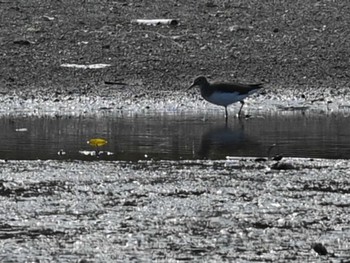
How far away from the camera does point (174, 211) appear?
814 centimetres

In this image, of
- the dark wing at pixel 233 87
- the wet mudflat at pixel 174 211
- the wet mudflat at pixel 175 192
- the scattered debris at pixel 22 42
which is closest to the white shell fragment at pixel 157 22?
the scattered debris at pixel 22 42

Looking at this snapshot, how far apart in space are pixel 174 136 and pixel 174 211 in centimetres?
393

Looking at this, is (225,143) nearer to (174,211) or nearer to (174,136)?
(174,136)

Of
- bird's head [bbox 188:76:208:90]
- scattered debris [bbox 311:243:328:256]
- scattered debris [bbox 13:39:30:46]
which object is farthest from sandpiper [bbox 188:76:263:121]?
scattered debris [bbox 311:243:328:256]

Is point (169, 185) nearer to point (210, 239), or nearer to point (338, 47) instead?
point (210, 239)

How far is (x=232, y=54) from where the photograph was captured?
1700 cm

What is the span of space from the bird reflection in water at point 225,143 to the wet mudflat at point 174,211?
19.6 inches

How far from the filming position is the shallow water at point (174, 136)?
1088 cm

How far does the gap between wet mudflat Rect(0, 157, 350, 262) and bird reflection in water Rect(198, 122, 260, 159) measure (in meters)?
0.50

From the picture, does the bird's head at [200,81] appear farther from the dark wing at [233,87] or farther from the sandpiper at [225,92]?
the dark wing at [233,87]

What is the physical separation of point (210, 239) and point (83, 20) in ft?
38.2

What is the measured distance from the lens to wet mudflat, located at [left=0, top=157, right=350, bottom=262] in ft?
23.0

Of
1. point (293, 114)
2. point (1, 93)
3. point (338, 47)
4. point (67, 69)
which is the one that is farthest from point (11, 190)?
point (338, 47)

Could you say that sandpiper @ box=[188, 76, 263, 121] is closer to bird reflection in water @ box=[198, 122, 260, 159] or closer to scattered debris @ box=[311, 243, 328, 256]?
bird reflection in water @ box=[198, 122, 260, 159]
